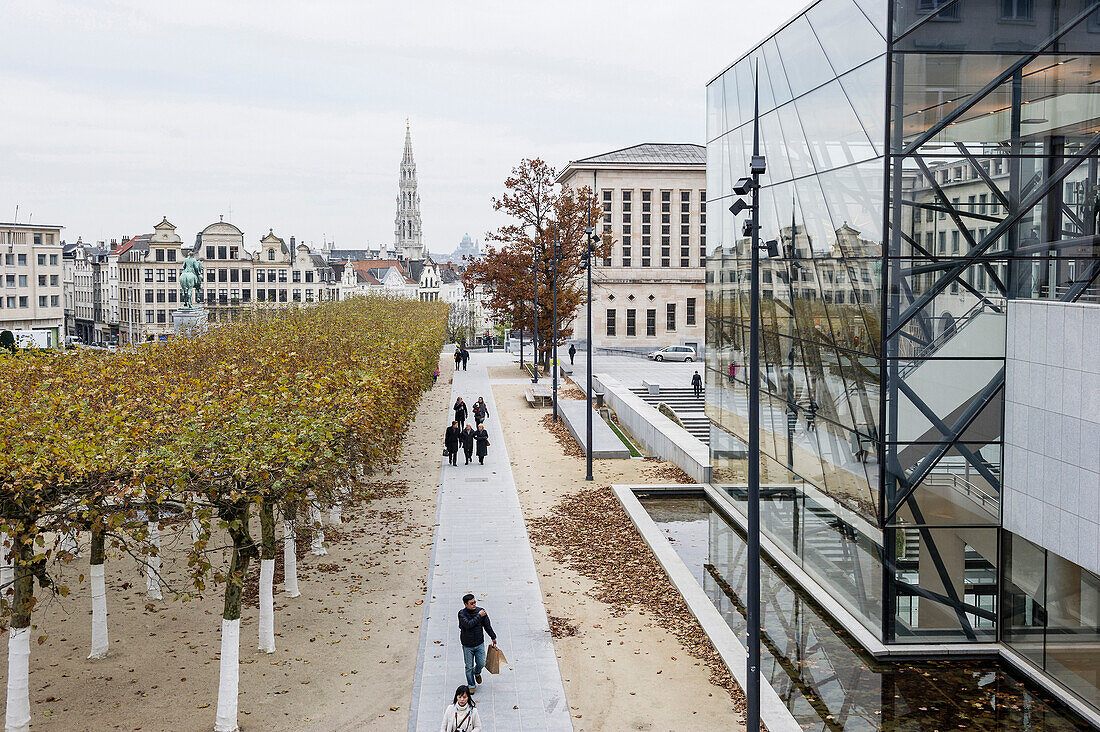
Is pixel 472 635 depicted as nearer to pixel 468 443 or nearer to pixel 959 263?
pixel 959 263

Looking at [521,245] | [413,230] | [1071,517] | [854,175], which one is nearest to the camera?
[1071,517]

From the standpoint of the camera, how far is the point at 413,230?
7598 inches

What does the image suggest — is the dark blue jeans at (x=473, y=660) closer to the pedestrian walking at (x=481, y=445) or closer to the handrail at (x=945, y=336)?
the handrail at (x=945, y=336)

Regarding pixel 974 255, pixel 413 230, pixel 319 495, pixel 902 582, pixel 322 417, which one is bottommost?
pixel 902 582

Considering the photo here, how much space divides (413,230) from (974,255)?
184243 millimetres

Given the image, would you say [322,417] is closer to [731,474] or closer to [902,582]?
[902,582]

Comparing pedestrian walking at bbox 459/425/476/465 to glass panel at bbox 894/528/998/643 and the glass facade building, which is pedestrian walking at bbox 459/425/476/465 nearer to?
the glass facade building

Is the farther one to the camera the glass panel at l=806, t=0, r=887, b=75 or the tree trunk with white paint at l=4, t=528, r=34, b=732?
the glass panel at l=806, t=0, r=887, b=75

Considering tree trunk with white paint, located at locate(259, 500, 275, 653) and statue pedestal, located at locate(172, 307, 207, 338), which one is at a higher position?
statue pedestal, located at locate(172, 307, 207, 338)

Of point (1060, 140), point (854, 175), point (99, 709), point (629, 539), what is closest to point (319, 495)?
point (99, 709)

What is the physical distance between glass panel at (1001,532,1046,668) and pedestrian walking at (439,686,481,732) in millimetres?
8330

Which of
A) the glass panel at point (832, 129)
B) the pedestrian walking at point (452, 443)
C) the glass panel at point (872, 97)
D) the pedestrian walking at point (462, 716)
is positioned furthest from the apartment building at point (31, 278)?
the pedestrian walking at point (462, 716)

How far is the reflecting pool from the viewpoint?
38.1 ft

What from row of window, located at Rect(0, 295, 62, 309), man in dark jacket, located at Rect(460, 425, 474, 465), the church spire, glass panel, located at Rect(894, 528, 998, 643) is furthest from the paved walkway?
the church spire
